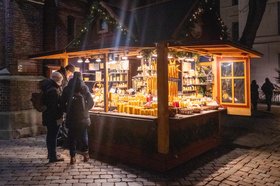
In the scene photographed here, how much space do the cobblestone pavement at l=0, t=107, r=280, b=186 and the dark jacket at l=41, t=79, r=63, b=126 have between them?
115 centimetres

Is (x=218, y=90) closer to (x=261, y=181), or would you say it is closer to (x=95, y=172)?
(x=261, y=181)

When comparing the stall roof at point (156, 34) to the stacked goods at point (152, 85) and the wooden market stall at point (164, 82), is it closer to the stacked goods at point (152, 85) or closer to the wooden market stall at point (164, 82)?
the wooden market stall at point (164, 82)

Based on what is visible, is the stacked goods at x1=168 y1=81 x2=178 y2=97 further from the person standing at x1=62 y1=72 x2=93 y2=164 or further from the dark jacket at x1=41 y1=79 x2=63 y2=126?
the dark jacket at x1=41 y1=79 x2=63 y2=126

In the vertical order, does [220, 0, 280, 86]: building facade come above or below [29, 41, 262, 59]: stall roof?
above

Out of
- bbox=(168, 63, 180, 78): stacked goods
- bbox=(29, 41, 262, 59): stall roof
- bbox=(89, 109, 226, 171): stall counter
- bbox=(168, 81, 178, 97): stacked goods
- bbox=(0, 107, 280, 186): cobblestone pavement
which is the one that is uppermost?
bbox=(29, 41, 262, 59): stall roof

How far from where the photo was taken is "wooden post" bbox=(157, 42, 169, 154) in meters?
6.87

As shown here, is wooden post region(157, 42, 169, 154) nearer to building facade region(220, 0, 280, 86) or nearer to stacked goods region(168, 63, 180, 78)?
stacked goods region(168, 63, 180, 78)

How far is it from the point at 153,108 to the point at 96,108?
2.22 metres

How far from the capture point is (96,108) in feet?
30.3

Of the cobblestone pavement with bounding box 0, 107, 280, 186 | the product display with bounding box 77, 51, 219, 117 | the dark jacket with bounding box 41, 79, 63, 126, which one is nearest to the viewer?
the cobblestone pavement with bounding box 0, 107, 280, 186

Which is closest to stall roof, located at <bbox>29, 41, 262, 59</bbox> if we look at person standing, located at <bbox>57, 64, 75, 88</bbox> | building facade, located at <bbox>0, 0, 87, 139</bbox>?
person standing, located at <bbox>57, 64, 75, 88</bbox>

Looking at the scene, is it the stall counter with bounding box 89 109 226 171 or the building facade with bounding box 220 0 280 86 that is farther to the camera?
the building facade with bounding box 220 0 280 86

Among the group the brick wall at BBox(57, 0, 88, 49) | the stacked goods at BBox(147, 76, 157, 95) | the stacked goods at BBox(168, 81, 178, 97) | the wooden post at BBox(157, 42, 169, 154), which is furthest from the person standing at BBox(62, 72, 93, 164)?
the brick wall at BBox(57, 0, 88, 49)

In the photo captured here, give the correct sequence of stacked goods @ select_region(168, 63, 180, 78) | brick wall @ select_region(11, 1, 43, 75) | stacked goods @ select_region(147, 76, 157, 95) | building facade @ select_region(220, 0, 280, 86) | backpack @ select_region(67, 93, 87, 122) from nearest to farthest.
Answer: backpack @ select_region(67, 93, 87, 122) → stacked goods @ select_region(168, 63, 180, 78) → stacked goods @ select_region(147, 76, 157, 95) → brick wall @ select_region(11, 1, 43, 75) → building facade @ select_region(220, 0, 280, 86)
